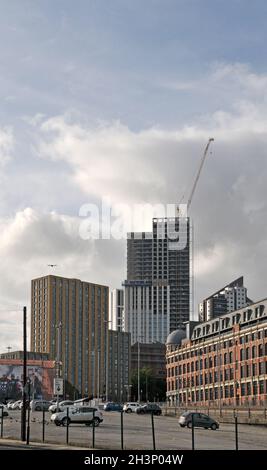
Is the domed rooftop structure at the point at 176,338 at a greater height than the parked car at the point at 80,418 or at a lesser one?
greater

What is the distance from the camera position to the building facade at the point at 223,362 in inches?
5389

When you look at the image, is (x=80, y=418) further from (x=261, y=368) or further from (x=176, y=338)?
(x=176, y=338)

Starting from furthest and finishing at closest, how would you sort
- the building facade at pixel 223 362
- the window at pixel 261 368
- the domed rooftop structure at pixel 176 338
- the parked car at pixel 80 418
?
the domed rooftop structure at pixel 176 338 < the building facade at pixel 223 362 < the window at pixel 261 368 < the parked car at pixel 80 418

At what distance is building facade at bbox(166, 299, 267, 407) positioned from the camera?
13688 cm

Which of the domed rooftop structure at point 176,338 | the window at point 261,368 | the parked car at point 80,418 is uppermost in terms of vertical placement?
the domed rooftop structure at point 176,338

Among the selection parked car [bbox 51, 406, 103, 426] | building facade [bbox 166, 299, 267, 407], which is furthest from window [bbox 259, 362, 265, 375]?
parked car [bbox 51, 406, 103, 426]

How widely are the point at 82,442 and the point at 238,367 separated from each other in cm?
10110

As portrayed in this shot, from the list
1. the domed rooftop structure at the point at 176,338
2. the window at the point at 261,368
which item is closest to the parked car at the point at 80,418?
the window at the point at 261,368

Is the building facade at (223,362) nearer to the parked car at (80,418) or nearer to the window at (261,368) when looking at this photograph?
the window at (261,368)

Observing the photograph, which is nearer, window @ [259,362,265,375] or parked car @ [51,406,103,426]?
parked car @ [51,406,103,426]

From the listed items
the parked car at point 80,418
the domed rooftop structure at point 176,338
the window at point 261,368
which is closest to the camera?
the parked car at point 80,418

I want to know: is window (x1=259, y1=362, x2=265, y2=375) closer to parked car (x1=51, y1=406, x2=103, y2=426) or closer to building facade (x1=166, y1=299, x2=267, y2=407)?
building facade (x1=166, y1=299, x2=267, y2=407)
